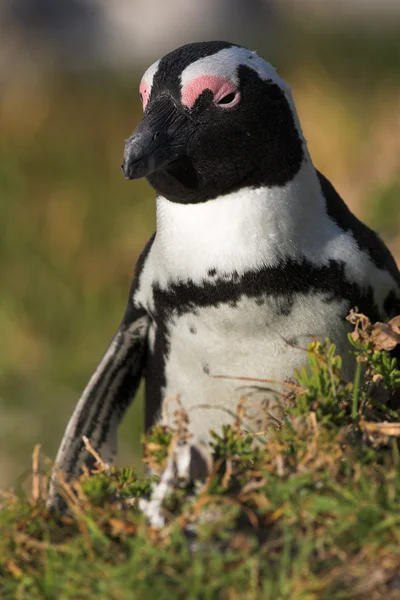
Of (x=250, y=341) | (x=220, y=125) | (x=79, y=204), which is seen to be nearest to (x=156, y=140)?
(x=220, y=125)

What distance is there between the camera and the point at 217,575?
190 cm

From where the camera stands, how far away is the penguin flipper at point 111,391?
3.61 m

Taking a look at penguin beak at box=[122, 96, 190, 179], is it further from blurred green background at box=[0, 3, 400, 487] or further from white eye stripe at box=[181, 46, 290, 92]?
blurred green background at box=[0, 3, 400, 487]

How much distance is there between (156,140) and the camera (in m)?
2.96

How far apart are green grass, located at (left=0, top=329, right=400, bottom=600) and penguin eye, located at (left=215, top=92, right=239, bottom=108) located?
1032 mm

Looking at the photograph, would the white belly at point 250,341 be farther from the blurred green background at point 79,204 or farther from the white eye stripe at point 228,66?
the blurred green background at point 79,204

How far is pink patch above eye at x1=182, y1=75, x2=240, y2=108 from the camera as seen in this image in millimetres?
3004

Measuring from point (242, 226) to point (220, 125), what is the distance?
305 millimetres

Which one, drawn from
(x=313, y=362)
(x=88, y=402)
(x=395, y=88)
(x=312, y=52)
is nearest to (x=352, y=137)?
(x=395, y=88)

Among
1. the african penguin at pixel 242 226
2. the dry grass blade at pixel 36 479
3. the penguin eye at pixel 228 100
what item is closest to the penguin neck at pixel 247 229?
the african penguin at pixel 242 226

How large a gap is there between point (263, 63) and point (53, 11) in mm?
12891

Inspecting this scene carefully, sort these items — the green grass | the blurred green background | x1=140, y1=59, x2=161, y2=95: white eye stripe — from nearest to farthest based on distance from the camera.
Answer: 1. the green grass
2. x1=140, y1=59, x2=161, y2=95: white eye stripe
3. the blurred green background

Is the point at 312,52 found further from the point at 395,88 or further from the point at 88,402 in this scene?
the point at 88,402

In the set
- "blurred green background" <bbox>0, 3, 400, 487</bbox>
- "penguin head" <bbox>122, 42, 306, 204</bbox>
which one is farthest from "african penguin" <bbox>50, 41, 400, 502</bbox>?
"blurred green background" <bbox>0, 3, 400, 487</bbox>
